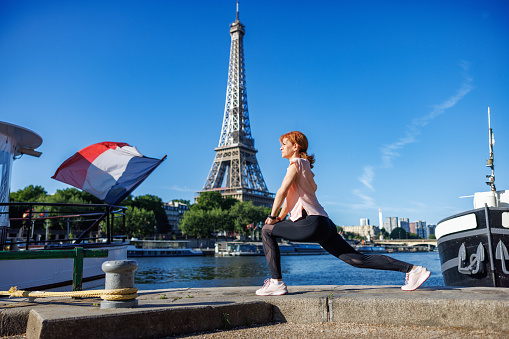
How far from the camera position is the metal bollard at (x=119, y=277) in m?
3.59

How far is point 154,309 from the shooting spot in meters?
3.38

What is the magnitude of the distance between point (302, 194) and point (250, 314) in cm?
125

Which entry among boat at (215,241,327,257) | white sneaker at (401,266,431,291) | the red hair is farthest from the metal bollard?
boat at (215,241,327,257)

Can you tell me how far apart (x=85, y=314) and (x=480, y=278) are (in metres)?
7.45

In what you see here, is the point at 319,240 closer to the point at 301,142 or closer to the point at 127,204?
the point at 301,142

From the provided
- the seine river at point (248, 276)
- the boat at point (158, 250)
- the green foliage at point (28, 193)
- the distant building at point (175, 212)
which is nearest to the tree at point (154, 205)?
the boat at point (158, 250)

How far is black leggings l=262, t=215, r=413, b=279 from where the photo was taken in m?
4.10

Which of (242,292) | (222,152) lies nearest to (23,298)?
(242,292)

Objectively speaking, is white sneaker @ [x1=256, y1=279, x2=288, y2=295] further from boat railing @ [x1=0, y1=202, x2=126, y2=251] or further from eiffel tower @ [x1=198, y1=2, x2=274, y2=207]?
eiffel tower @ [x1=198, y1=2, x2=274, y2=207]

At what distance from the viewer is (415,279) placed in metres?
4.32

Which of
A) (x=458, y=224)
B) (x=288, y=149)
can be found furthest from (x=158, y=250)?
(x=288, y=149)

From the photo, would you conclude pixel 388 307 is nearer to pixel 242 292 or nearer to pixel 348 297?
pixel 348 297

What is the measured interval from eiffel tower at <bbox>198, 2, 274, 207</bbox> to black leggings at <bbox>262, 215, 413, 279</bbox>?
300ft

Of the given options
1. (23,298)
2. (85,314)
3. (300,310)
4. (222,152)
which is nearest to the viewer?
(85,314)
